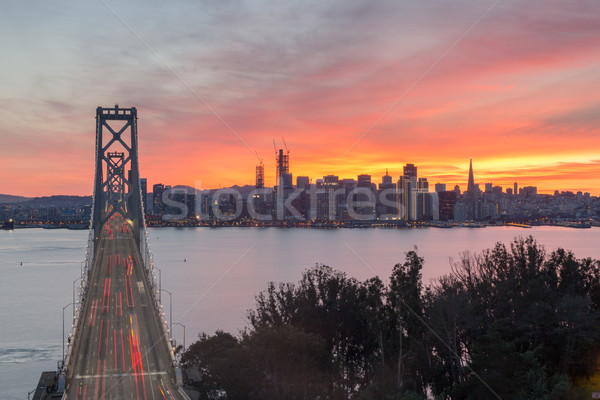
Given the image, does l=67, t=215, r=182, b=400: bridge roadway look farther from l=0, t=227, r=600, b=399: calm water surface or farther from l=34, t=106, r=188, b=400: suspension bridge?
l=0, t=227, r=600, b=399: calm water surface

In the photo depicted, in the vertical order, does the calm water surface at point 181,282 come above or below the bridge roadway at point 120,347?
below

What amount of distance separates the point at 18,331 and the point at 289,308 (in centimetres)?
2849

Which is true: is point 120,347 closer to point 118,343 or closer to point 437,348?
point 118,343

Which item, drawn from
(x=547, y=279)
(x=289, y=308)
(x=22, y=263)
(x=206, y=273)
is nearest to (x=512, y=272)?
(x=547, y=279)

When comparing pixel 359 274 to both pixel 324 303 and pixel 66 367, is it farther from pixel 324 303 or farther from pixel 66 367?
pixel 66 367

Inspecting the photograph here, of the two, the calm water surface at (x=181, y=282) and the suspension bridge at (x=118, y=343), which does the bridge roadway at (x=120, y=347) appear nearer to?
the suspension bridge at (x=118, y=343)

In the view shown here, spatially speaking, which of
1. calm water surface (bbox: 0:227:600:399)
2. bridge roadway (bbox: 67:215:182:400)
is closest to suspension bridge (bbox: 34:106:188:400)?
bridge roadway (bbox: 67:215:182:400)

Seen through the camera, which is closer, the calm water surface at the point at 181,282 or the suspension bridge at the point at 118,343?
the suspension bridge at the point at 118,343

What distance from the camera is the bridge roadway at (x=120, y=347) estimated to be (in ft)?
74.9

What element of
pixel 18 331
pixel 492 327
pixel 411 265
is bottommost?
pixel 18 331

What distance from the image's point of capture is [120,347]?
2773 cm

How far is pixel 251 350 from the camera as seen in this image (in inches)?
1057

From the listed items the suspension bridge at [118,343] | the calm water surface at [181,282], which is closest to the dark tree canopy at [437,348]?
the suspension bridge at [118,343]

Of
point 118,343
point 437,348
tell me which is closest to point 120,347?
point 118,343
